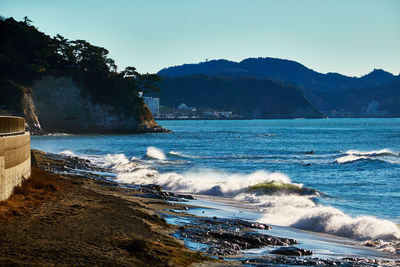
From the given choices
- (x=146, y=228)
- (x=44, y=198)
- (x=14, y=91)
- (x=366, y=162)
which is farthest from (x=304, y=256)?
(x=14, y=91)

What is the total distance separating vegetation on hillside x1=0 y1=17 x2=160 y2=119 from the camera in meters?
111

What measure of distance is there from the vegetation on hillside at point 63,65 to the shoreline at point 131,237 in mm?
92383

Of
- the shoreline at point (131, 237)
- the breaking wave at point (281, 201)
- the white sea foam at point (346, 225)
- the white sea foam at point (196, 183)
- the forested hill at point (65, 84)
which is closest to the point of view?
the shoreline at point (131, 237)

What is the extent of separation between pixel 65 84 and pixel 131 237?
106084 mm

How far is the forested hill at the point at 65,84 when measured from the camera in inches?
4220

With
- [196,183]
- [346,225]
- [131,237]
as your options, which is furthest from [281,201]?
[131,237]

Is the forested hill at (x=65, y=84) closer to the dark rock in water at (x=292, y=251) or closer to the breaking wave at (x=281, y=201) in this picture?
the breaking wave at (x=281, y=201)

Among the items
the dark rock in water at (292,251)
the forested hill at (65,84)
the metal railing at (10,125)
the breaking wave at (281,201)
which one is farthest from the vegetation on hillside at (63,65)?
the dark rock in water at (292,251)

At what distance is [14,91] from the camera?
100m

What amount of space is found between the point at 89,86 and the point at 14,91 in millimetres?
22184

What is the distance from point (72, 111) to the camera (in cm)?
11338

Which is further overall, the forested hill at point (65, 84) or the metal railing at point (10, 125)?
the forested hill at point (65, 84)

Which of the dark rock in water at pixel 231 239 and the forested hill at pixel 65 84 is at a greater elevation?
the forested hill at pixel 65 84

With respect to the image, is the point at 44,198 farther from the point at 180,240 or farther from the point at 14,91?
the point at 14,91
